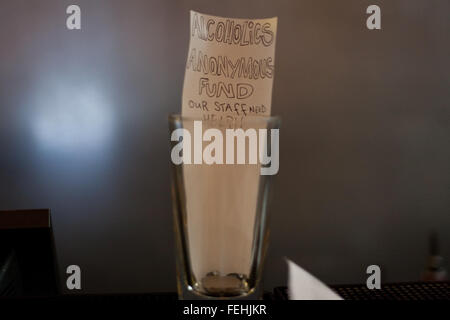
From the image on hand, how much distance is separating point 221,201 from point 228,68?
166 millimetres

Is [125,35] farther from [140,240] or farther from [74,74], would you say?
[140,240]

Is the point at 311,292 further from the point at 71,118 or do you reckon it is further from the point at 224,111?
the point at 71,118

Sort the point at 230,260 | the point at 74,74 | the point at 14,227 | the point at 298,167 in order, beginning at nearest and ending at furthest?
the point at 230,260
the point at 14,227
the point at 74,74
the point at 298,167

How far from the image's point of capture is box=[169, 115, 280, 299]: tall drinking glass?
0.33 metres

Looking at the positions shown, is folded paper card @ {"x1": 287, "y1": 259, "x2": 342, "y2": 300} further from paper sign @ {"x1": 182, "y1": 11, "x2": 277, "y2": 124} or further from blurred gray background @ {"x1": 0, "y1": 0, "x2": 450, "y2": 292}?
blurred gray background @ {"x1": 0, "y1": 0, "x2": 450, "y2": 292}

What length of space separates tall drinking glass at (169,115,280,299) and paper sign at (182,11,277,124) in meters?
0.11

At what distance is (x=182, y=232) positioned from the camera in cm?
35

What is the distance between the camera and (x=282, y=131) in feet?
4.69

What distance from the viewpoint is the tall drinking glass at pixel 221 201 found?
0.33 metres
